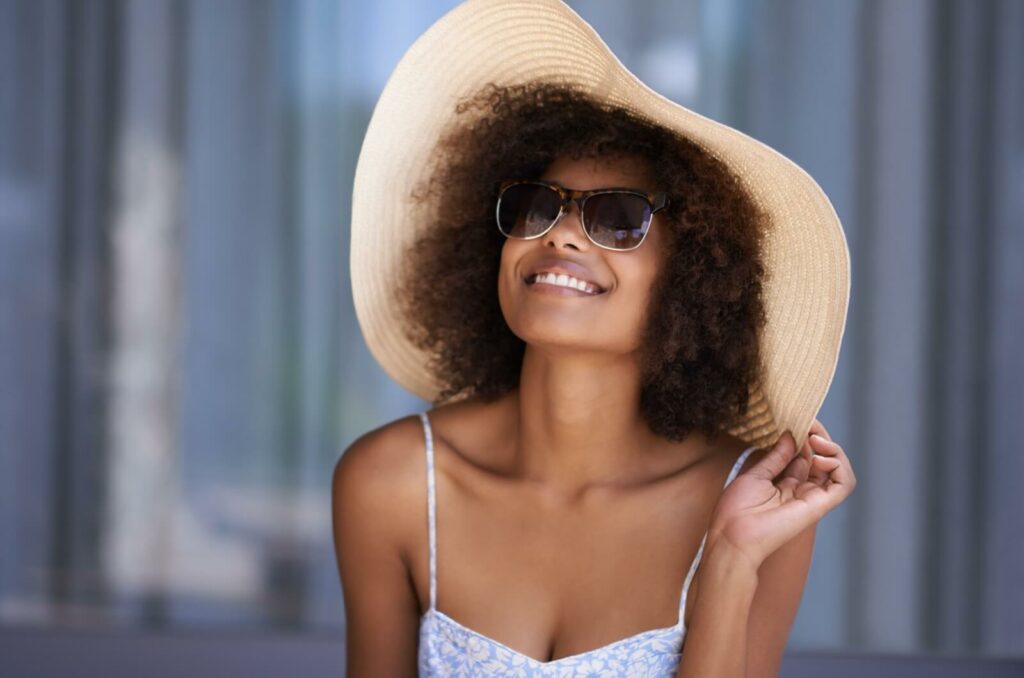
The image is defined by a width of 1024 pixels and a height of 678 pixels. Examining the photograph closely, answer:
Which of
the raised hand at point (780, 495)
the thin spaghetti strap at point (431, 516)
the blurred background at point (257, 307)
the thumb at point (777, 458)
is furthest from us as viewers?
the blurred background at point (257, 307)

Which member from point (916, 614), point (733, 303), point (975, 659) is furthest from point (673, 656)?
point (916, 614)

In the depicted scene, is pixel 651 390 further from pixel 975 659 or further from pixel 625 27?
pixel 625 27

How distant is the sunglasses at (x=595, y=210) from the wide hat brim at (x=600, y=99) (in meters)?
0.15

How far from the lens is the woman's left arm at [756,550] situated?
176cm

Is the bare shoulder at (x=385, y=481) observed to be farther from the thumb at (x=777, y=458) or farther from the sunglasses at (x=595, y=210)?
the thumb at (x=777, y=458)

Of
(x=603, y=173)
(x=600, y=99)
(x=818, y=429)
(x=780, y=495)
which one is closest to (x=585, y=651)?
(x=780, y=495)

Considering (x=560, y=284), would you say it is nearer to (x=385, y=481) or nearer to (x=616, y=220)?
(x=616, y=220)

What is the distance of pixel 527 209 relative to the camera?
6.11 ft

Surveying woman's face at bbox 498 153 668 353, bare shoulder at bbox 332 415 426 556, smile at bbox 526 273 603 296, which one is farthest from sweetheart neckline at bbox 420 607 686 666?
smile at bbox 526 273 603 296

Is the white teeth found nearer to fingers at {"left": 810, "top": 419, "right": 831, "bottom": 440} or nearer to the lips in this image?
the lips

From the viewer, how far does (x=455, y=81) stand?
207 cm

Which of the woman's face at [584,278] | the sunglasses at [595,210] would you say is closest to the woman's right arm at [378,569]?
the woman's face at [584,278]

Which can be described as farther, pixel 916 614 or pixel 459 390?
pixel 916 614

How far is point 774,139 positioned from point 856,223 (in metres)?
0.41
